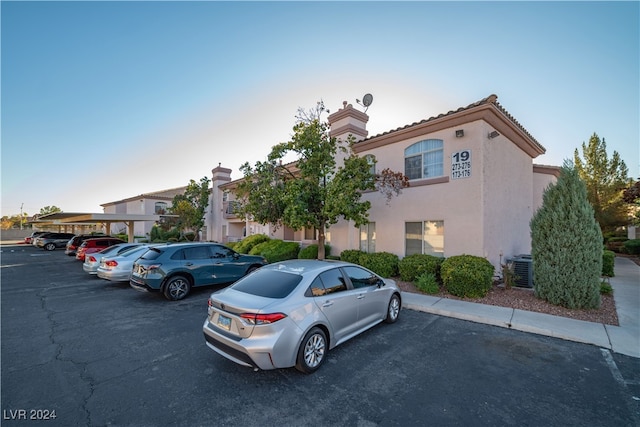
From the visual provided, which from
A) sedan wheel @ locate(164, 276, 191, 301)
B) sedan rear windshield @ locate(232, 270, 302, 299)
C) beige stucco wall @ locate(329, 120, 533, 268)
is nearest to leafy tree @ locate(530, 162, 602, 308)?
beige stucco wall @ locate(329, 120, 533, 268)

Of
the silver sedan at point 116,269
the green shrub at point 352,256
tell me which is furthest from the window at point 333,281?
the silver sedan at point 116,269

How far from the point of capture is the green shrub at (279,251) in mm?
14812

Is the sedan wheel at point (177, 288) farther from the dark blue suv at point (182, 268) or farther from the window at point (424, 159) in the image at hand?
the window at point (424, 159)

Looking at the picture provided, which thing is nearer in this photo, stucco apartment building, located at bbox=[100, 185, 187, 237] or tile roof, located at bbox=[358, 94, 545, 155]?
tile roof, located at bbox=[358, 94, 545, 155]

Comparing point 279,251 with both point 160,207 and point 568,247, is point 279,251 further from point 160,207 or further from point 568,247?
point 160,207

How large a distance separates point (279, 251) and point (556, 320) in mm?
11694

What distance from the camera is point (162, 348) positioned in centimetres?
505

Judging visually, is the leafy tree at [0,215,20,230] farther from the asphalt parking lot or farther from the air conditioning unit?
the air conditioning unit

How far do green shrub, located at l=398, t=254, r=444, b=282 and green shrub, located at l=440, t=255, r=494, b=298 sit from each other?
24.3 inches

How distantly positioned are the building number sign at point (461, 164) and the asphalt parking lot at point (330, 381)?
523 cm

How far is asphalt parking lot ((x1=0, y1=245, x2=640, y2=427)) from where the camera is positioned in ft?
10.6

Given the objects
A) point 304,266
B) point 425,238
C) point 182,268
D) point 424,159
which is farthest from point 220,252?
point 424,159

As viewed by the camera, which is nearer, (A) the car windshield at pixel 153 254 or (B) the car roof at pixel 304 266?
(B) the car roof at pixel 304 266

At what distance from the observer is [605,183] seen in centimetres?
2408
